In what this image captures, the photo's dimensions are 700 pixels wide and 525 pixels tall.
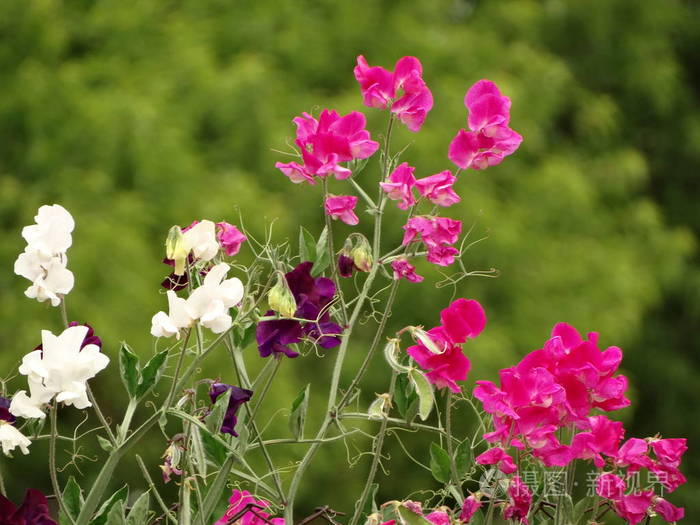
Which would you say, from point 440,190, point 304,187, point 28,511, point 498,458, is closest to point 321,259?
point 440,190

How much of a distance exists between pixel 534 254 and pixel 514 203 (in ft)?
1.28

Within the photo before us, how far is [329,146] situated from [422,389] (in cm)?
23

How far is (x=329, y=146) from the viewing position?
42.9 inches

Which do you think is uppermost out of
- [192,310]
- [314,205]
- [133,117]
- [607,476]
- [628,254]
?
[192,310]

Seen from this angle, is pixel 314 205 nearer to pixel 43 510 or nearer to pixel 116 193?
pixel 116 193

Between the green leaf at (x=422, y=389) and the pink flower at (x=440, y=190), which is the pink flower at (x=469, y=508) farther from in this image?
the pink flower at (x=440, y=190)

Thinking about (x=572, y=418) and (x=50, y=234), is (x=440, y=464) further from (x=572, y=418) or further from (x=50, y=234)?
(x=50, y=234)

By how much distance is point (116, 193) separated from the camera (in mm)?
4965

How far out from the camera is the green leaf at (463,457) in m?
1.11

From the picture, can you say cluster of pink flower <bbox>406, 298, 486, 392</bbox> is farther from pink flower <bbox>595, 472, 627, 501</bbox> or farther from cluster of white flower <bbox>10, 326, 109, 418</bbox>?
cluster of white flower <bbox>10, 326, 109, 418</bbox>

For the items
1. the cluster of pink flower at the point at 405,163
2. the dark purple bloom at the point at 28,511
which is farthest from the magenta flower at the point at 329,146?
the dark purple bloom at the point at 28,511

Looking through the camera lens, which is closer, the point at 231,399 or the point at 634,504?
the point at 231,399

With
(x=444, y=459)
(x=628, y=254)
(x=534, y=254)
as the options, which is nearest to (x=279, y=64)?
(x=534, y=254)

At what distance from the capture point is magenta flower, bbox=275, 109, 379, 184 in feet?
3.57
